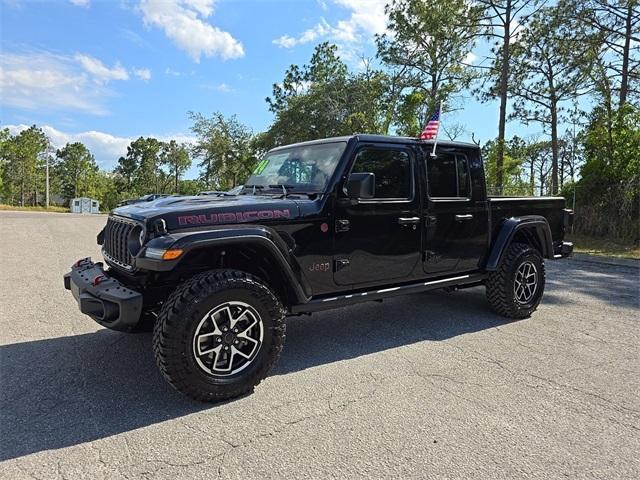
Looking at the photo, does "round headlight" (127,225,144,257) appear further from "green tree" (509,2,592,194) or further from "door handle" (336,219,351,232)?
"green tree" (509,2,592,194)

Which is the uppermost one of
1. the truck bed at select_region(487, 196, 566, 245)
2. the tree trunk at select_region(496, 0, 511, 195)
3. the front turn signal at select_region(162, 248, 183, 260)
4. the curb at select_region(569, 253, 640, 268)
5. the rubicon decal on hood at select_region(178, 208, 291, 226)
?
the tree trunk at select_region(496, 0, 511, 195)

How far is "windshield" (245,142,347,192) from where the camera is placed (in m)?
3.84

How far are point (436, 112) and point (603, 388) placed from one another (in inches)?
115

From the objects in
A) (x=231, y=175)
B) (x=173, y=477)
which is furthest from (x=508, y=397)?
(x=231, y=175)

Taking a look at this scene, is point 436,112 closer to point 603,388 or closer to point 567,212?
point 567,212

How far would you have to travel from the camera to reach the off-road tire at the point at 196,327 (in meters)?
2.83

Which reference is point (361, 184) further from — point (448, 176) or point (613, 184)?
point (613, 184)

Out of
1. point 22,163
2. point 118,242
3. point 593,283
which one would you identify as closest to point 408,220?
point 118,242

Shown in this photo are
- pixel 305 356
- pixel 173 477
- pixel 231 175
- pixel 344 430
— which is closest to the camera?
pixel 173 477

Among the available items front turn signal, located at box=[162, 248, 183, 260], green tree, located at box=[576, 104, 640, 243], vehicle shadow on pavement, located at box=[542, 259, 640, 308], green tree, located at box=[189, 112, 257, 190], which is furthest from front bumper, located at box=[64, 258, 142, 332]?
green tree, located at box=[189, 112, 257, 190]

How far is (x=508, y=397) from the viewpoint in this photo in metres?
3.13

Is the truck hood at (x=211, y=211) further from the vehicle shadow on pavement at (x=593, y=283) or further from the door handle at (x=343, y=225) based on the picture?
the vehicle shadow on pavement at (x=593, y=283)

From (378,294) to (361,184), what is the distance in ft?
3.45

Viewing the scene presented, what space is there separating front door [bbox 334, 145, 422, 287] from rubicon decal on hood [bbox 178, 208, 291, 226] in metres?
0.55
